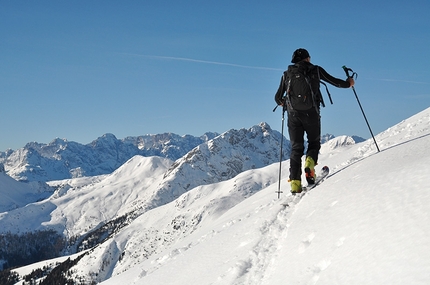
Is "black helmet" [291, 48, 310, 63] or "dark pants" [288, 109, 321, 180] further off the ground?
"black helmet" [291, 48, 310, 63]

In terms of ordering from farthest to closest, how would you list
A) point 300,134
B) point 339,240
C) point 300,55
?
point 300,134, point 300,55, point 339,240

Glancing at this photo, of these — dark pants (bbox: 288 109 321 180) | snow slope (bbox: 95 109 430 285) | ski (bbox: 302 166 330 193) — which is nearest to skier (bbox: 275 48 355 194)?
dark pants (bbox: 288 109 321 180)

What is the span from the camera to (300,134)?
451 inches

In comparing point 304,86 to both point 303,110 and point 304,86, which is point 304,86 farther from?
point 303,110

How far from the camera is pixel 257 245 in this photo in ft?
27.2

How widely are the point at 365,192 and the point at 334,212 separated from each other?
0.76 meters

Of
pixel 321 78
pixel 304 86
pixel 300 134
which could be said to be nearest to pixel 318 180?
pixel 300 134

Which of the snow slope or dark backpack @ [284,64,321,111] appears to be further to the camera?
dark backpack @ [284,64,321,111]

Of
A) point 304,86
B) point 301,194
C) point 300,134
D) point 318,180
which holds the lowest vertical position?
point 301,194

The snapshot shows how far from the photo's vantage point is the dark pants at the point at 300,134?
1113 centimetres

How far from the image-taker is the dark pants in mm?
11133

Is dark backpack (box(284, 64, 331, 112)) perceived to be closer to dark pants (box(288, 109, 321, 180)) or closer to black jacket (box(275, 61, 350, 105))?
black jacket (box(275, 61, 350, 105))

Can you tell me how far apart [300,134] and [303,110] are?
0.84 metres

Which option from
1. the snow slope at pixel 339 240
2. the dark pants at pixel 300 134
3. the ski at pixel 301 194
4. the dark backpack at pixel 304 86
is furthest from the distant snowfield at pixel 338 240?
the dark backpack at pixel 304 86
